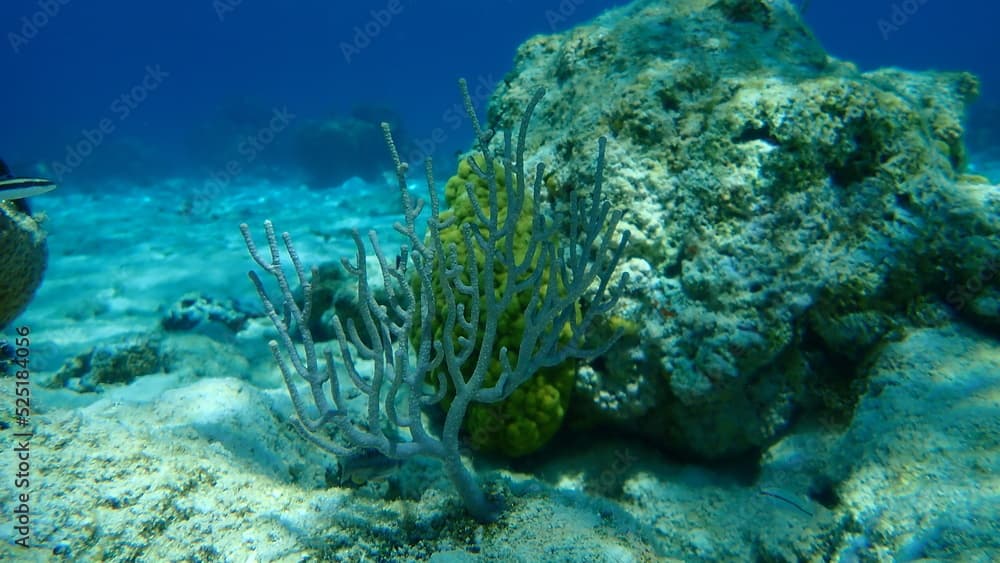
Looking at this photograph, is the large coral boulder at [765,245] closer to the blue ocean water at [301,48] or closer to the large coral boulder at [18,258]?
the large coral boulder at [18,258]

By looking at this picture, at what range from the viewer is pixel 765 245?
121 inches

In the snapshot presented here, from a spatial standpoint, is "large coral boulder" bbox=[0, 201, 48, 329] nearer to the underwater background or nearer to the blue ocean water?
the underwater background

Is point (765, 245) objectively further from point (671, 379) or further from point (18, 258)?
point (18, 258)

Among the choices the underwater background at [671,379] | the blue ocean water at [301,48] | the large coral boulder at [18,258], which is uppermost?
the blue ocean water at [301,48]

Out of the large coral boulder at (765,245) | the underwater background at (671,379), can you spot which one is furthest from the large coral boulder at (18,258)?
the large coral boulder at (765,245)

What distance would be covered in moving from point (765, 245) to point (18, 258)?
5725mm

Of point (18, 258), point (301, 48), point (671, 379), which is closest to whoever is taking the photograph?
point (671, 379)

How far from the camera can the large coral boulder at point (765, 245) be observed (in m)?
3.01

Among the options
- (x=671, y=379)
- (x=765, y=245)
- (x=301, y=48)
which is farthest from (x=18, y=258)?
(x=301, y=48)

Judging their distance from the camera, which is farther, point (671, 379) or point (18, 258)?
point (18, 258)

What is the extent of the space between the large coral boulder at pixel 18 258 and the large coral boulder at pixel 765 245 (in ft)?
14.4

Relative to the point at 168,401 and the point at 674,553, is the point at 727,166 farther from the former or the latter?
the point at 168,401

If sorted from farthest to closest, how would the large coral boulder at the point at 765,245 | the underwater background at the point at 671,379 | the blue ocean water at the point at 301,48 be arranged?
the blue ocean water at the point at 301,48 → the large coral boulder at the point at 765,245 → the underwater background at the point at 671,379

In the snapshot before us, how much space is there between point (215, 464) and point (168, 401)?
1.06 metres
